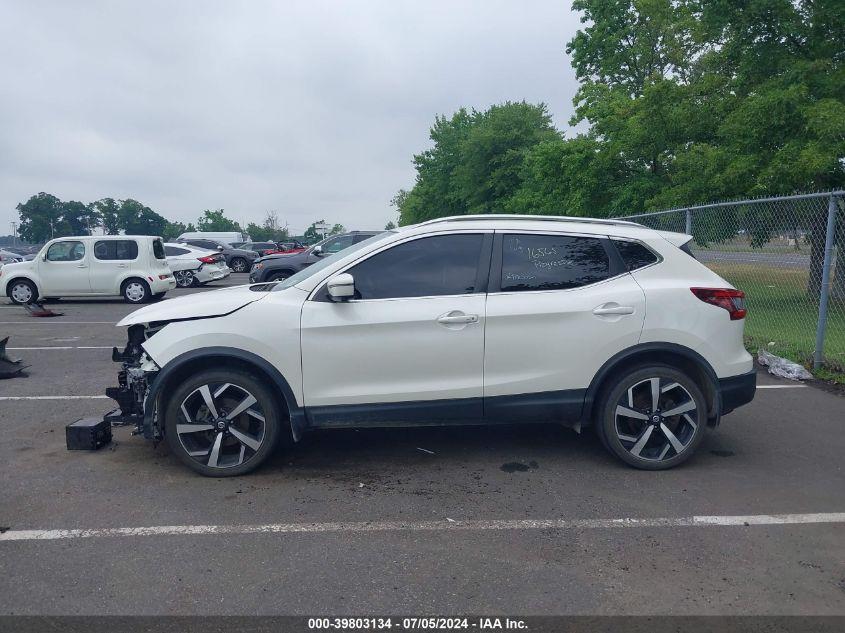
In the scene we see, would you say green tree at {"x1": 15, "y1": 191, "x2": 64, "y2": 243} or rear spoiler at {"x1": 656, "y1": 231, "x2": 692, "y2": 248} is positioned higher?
green tree at {"x1": 15, "y1": 191, "x2": 64, "y2": 243}

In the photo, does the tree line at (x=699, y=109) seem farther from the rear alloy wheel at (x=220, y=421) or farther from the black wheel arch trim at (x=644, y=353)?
the rear alloy wheel at (x=220, y=421)

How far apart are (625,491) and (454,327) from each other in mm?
1582

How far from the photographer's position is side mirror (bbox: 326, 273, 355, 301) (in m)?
4.39

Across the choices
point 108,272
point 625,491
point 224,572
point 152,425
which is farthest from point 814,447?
point 108,272

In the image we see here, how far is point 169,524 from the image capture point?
153 inches

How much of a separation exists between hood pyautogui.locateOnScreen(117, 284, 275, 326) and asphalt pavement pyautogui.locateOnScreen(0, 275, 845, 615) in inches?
44.3

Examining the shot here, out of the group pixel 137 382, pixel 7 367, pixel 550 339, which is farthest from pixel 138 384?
pixel 7 367

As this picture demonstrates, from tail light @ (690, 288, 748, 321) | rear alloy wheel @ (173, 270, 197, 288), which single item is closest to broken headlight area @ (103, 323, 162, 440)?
tail light @ (690, 288, 748, 321)

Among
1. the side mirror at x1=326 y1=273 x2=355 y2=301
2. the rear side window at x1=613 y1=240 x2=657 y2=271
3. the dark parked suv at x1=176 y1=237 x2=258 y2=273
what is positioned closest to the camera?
the side mirror at x1=326 y1=273 x2=355 y2=301

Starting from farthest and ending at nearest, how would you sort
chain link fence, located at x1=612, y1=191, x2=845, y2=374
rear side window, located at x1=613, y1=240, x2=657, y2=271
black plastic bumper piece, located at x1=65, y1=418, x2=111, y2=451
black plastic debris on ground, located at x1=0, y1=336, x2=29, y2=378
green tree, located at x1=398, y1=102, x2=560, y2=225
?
green tree, located at x1=398, y1=102, x2=560, y2=225
black plastic debris on ground, located at x1=0, y1=336, x2=29, y2=378
chain link fence, located at x1=612, y1=191, x2=845, y2=374
black plastic bumper piece, located at x1=65, y1=418, x2=111, y2=451
rear side window, located at x1=613, y1=240, x2=657, y2=271

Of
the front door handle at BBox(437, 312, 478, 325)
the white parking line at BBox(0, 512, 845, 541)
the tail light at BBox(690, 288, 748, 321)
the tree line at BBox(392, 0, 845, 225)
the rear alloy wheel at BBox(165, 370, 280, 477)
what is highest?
the tree line at BBox(392, 0, 845, 225)

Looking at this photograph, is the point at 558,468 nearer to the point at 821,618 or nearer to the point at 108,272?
the point at 821,618

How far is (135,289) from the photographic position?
17094 millimetres

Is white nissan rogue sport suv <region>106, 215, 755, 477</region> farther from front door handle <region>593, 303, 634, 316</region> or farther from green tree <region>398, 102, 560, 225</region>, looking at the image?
green tree <region>398, 102, 560, 225</region>
